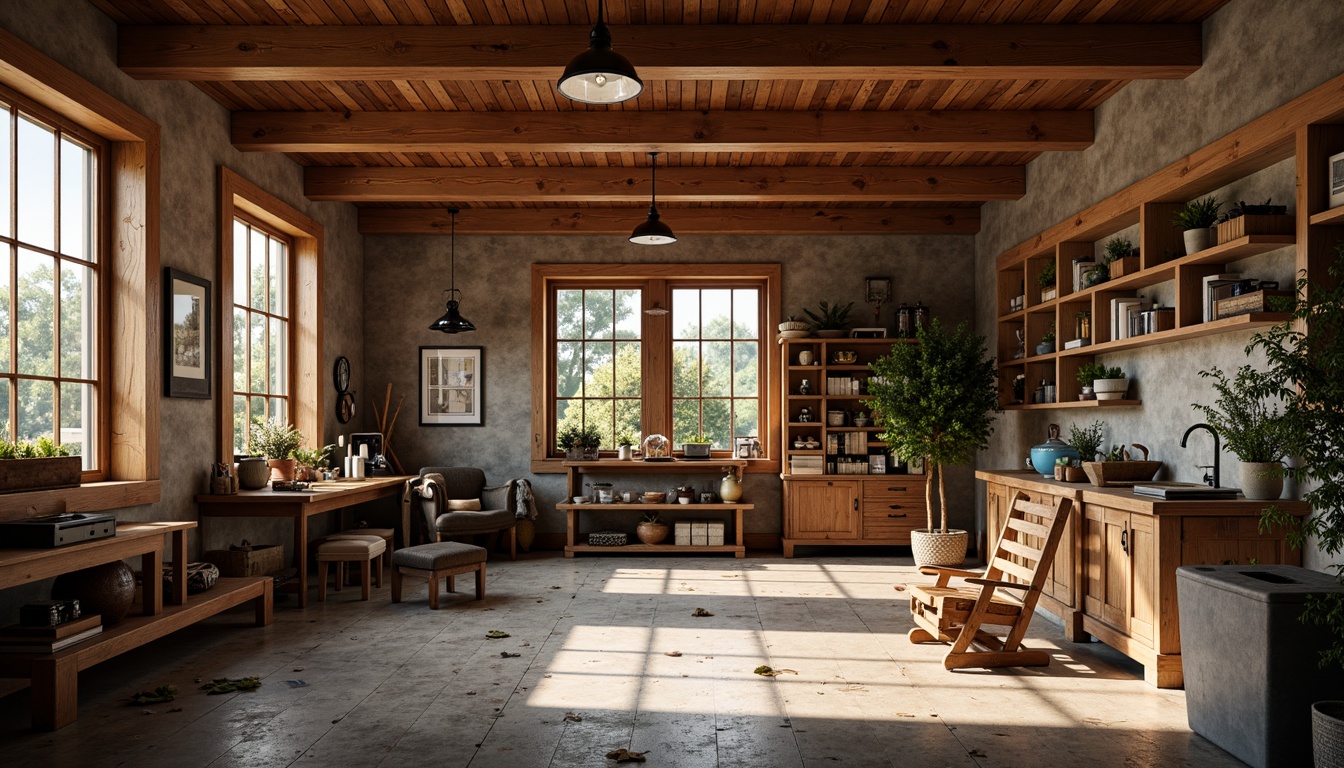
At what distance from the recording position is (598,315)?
987 cm

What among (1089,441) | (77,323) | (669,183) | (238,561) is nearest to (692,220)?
(669,183)

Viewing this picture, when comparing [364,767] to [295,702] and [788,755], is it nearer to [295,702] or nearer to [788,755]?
[295,702]

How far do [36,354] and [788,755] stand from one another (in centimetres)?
430

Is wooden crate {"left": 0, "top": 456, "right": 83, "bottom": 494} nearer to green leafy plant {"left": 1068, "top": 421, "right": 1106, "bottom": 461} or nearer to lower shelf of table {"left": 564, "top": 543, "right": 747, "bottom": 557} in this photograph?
lower shelf of table {"left": 564, "top": 543, "right": 747, "bottom": 557}

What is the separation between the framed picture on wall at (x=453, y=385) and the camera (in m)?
9.61

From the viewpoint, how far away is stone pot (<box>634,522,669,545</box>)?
908 cm

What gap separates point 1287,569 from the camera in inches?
150

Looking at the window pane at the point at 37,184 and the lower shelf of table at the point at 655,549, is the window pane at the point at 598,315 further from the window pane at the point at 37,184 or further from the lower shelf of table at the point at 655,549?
the window pane at the point at 37,184

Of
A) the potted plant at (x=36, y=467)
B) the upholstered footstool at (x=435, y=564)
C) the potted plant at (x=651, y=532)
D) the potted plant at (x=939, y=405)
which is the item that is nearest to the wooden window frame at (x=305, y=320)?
the upholstered footstool at (x=435, y=564)

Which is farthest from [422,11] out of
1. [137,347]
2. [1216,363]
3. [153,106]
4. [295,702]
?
[1216,363]

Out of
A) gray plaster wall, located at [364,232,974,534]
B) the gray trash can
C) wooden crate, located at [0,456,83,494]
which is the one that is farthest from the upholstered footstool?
the gray trash can

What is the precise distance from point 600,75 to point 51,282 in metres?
3.28

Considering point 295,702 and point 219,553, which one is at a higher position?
point 219,553

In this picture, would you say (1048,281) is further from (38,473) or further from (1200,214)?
(38,473)
